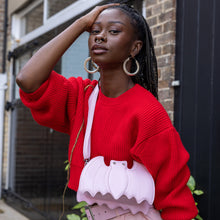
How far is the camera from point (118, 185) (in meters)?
1.54

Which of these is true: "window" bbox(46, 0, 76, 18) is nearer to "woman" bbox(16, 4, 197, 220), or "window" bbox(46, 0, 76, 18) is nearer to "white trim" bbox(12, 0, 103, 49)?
"white trim" bbox(12, 0, 103, 49)

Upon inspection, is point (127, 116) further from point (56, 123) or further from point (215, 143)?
point (215, 143)

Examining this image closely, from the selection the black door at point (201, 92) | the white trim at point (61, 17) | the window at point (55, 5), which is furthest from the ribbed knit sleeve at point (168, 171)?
the window at point (55, 5)

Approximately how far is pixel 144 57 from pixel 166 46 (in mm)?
1565

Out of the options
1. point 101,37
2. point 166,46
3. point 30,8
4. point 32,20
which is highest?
point 30,8

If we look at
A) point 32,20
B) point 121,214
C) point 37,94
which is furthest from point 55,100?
point 32,20

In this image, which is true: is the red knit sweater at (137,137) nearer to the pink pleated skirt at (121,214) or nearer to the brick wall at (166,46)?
the pink pleated skirt at (121,214)

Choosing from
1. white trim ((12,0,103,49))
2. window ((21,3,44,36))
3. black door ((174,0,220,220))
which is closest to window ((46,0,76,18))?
white trim ((12,0,103,49))

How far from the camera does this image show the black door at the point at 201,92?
2887mm

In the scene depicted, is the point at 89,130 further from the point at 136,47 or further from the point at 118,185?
the point at 136,47

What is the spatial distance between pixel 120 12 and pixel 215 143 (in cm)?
159

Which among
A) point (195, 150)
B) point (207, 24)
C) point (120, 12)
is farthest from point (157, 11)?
point (120, 12)

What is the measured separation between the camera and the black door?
289 cm

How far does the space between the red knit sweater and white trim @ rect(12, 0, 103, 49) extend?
2.85m
